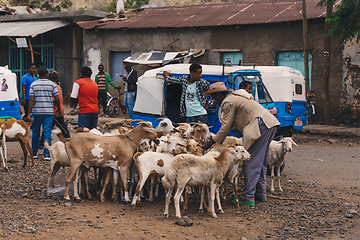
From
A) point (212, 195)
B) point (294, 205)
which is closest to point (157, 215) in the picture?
point (212, 195)

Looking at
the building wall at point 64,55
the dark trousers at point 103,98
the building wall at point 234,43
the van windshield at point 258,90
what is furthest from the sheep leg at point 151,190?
the building wall at point 64,55

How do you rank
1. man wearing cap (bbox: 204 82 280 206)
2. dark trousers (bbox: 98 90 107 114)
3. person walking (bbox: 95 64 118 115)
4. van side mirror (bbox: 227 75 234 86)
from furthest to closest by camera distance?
dark trousers (bbox: 98 90 107 114) < person walking (bbox: 95 64 118 115) < van side mirror (bbox: 227 75 234 86) < man wearing cap (bbox: 204 82 280 206)

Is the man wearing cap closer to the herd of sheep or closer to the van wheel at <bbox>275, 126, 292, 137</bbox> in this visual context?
the herd of sheep

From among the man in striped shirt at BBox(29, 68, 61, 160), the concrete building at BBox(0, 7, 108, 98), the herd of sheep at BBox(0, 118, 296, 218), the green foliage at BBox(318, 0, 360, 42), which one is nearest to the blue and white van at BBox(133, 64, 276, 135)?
the man in striped shirt at BBox(29, 68, 61, 160)

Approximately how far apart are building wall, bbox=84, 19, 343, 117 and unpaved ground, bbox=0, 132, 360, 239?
8376 millimetres

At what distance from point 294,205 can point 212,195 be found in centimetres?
150

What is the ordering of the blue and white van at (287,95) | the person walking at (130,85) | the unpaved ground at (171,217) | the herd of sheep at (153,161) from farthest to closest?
the person walking at (130,85), the blue and white van at (287,95), the herd of sheep at (153,161), the unpaved ground at (171,217)

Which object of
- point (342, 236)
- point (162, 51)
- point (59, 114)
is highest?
point (162, 51)

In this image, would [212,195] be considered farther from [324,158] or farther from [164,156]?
[324,158]

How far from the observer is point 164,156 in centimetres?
592

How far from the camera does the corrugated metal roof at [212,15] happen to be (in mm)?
16047

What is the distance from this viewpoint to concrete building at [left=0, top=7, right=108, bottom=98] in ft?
62.0

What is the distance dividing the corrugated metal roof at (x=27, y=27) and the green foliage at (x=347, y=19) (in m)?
11.7

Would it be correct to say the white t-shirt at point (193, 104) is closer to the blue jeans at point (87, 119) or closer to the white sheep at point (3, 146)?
the blue jeans at point (87, 119)
